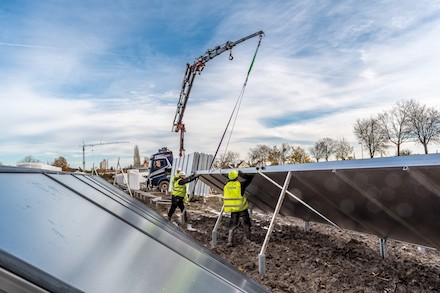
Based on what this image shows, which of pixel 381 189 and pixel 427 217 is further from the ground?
pixel 381 189

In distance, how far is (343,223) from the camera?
7.15 metres

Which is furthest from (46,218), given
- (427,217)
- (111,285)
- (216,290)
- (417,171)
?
(427,217)

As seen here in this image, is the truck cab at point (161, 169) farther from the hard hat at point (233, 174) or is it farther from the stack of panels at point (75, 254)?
the stack of panels at point (75, 254)

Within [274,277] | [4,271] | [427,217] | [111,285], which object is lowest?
[274,277]

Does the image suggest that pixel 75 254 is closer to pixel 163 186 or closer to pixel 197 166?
pixel 197 166

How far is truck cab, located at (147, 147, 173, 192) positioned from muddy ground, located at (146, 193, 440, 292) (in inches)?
470

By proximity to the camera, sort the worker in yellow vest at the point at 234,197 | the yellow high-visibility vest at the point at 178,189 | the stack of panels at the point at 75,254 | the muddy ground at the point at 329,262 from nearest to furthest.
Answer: the stack of panels at the point at 75,254
the muddy ground at the point at 329,262
the worker in yellow vest at the point at 234,197
the yellow high-visibility vest at the point at 178,189

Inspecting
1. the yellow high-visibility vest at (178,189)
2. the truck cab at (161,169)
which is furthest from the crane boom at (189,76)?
the yellow high-visibility vest at (178,189)

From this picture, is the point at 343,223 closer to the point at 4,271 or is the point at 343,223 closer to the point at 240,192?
the point at 240,192

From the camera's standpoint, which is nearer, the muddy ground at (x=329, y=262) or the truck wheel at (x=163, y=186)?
the muddy ground at (x=329, y=262)

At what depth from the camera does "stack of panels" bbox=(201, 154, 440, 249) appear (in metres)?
3.66

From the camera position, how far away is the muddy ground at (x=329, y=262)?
206 inches

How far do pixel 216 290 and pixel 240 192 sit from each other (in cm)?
627

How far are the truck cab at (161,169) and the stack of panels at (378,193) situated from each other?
14.8m
